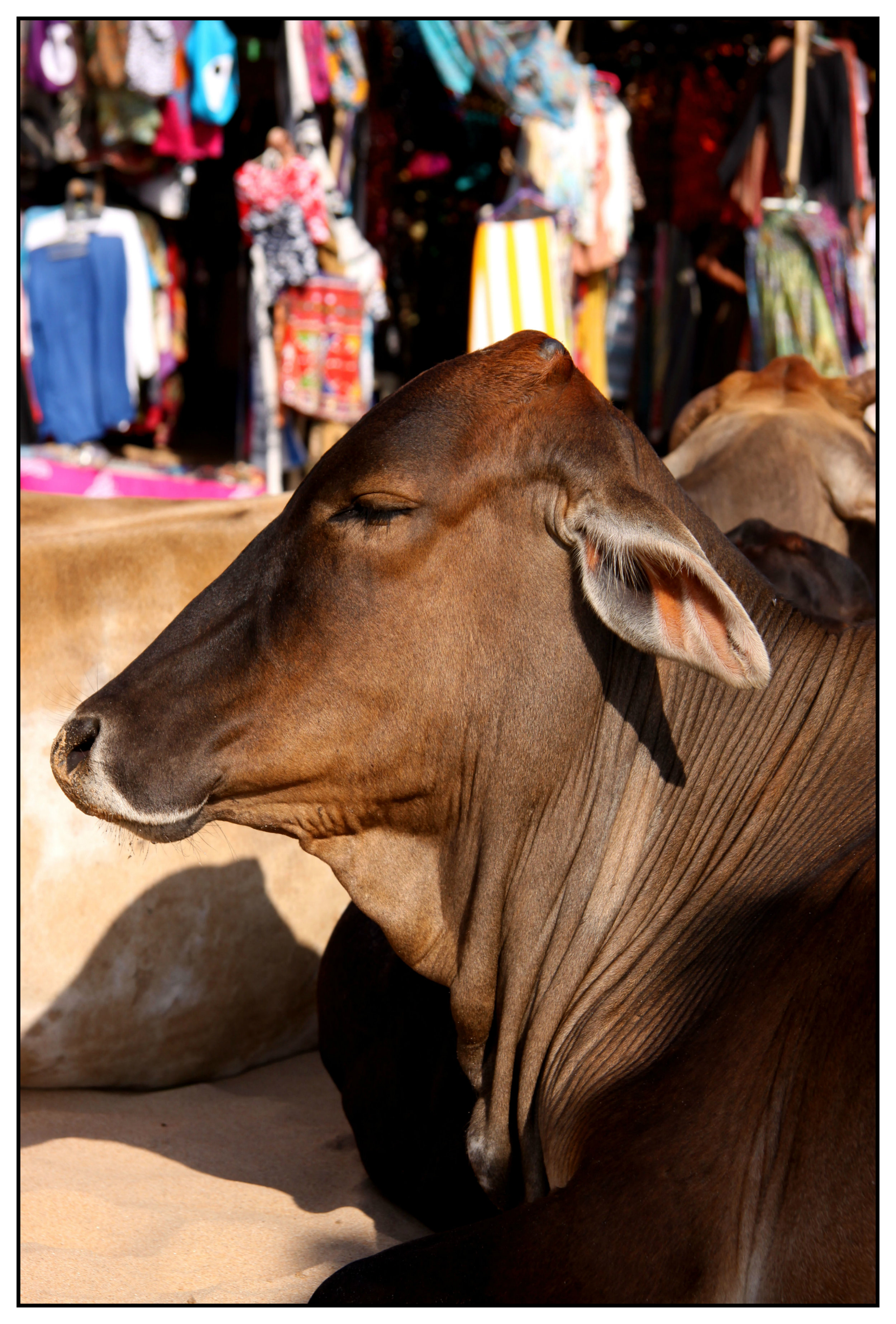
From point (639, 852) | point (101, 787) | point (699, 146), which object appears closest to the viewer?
point (101, 787)

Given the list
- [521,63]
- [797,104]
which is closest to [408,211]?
[521,63]

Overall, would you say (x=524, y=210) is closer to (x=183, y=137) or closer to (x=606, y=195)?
(x=606, y=195)

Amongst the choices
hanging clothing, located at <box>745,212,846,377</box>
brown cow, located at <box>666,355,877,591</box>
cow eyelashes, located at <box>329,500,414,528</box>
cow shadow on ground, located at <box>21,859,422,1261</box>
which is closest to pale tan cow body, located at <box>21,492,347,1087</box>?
cow shadow on ground, located at <box>21,859,422,1261</box>

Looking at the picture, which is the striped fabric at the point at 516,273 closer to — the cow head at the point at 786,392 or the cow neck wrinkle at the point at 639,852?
the cow head at the point at 786,392

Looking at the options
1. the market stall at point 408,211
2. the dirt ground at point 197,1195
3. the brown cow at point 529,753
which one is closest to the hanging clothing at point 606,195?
the market stall at point 408,211

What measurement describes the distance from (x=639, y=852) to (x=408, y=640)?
54cm

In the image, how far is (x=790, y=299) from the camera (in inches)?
298

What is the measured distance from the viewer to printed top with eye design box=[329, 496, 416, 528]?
2.09 meters

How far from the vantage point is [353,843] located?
Result: 2.30 metres

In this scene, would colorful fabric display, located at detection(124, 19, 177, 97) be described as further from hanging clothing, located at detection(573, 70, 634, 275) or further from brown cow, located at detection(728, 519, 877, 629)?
brown cow, located at detection(728, 519, 877, 629)

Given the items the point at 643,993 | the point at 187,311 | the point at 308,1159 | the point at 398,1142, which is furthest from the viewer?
the point at 187,311

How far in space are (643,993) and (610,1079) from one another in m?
0.15
